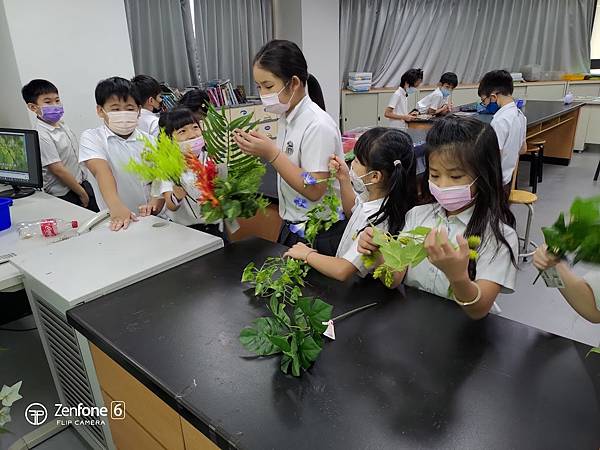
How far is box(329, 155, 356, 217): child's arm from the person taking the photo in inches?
57.8

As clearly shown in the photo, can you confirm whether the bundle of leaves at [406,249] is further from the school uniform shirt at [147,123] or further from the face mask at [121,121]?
the school uniform shirt at [147,123]

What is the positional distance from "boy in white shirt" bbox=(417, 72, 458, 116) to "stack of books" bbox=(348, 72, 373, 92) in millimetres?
1395

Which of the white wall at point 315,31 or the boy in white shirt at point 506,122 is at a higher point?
the white wall at point 315,31

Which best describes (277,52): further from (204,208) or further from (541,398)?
(541,398)

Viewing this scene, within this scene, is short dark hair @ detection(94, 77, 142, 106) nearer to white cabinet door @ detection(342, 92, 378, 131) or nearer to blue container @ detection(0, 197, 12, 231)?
blue container @ detection(0, 197, 12, 231)

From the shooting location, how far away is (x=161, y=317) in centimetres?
109

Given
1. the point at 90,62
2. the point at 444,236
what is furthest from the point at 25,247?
the point at 90,62

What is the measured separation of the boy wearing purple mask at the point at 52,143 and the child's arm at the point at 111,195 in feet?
3.71

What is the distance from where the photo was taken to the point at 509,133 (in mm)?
3070

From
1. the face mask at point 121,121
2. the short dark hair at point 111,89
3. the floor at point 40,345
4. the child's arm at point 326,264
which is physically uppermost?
the short dark hair at point 111,89

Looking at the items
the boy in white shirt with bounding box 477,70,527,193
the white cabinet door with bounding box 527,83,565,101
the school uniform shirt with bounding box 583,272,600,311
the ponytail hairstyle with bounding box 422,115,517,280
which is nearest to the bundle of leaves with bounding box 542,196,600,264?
the school uniform shirt with bounding box 583,272,600,311

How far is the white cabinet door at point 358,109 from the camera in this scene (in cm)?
660

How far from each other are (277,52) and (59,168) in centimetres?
204

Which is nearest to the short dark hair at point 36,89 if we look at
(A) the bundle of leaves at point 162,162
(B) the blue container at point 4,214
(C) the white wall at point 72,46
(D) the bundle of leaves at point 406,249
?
(C) the white wall at point 72,46
